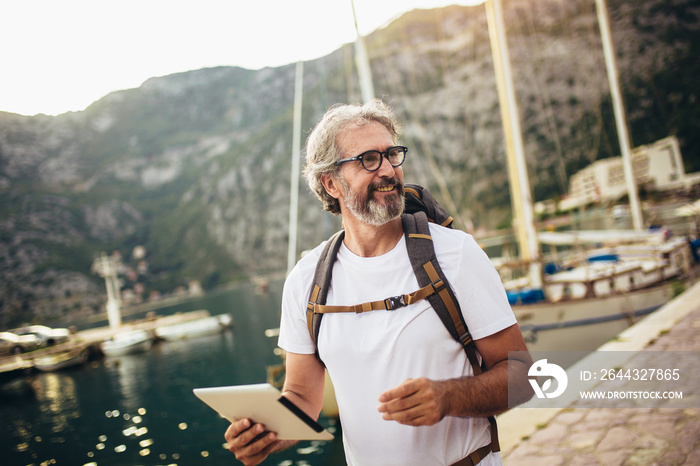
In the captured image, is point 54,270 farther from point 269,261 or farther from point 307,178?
point 307,178

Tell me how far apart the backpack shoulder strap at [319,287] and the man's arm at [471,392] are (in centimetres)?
48

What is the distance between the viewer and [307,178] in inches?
81.6

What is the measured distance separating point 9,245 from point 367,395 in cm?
14782

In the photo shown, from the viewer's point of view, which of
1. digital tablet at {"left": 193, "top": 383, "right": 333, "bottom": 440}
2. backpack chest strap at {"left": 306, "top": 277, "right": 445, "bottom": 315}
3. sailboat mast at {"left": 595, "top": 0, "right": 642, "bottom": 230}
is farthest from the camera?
sailboat mast at {"left": 595, "top": 0, "right": 642, "bottom": 230}

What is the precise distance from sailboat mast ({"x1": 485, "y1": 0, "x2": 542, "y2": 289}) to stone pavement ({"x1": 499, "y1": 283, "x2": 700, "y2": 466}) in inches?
321

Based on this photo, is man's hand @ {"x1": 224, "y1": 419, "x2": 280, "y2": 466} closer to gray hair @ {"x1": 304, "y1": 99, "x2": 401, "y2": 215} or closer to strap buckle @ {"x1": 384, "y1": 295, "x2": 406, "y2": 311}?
strap buckle @ {"x1": 384, "y1": 295, "x2": 406, "y2": 311}

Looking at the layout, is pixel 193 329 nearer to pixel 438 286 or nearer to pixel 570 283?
pixel 570 283

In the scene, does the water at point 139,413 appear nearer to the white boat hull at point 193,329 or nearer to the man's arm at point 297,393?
the white boat hull at point 193,329

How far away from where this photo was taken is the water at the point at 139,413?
12.3m

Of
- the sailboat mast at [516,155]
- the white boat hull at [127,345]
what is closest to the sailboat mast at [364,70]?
the sailboat mast at [516,155]

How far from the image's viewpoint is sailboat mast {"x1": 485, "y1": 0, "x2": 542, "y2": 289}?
39.1 ft

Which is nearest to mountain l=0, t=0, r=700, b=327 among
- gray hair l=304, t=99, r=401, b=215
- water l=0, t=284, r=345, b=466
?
water l=0, t=284, r=345, b=466

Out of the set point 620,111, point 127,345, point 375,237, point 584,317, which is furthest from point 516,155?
point 127,345

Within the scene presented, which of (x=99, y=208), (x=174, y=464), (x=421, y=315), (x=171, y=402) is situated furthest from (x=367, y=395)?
(x=99, y=208)
